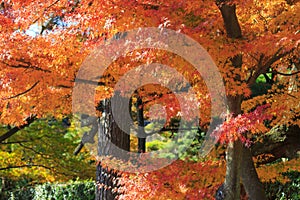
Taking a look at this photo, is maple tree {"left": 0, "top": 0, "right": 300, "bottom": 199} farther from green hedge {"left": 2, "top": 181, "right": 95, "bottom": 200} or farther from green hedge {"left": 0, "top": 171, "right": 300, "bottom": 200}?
green hedge {"left": 2, "top": 181, "right": 95, "bottom": 200}

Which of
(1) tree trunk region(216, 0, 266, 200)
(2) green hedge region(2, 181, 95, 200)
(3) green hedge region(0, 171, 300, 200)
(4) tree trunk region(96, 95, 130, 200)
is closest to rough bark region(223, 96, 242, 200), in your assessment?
(1) tree trunk region(216, 0, 266, 200)

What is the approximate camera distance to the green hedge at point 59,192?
490 inches

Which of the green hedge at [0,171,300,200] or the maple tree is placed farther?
the green hedge at [0,171,300,200]

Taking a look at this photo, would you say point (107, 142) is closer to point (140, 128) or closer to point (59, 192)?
point (140, 128)

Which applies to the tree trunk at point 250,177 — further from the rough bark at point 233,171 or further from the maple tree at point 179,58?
the rough bark at point 233,171

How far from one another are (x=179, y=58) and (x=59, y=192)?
771cm

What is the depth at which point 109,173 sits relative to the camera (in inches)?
343

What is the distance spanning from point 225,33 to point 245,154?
2.00 meters

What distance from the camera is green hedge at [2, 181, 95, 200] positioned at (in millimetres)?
12445

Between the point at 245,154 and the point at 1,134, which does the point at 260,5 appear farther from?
the point at 1,134

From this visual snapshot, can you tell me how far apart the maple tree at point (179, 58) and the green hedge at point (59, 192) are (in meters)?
4.49

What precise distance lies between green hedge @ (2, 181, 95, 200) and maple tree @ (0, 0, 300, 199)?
4.49 m

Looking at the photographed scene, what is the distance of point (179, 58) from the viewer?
21.6 feet

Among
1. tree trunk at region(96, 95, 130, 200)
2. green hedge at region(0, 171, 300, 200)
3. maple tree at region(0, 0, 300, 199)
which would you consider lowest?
green hedge at region(0, 171, 300, 200)
